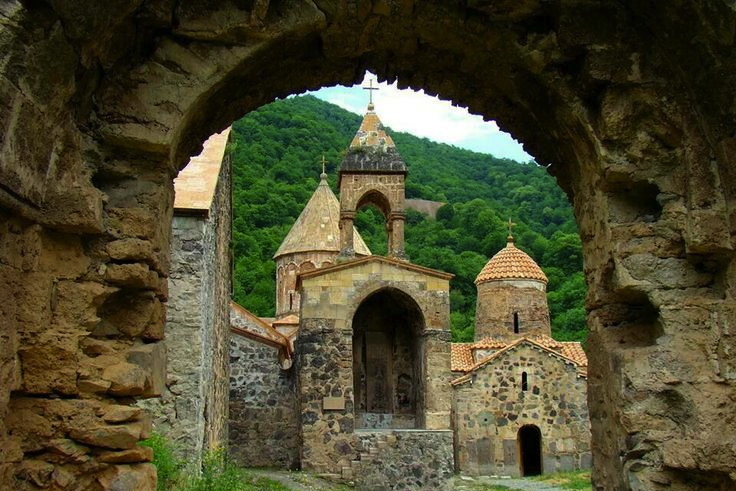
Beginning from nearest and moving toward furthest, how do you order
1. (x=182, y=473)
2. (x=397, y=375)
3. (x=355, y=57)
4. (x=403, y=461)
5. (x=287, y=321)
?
1. (x=355, y=57)
2. (x=182, y=473)
3. (x=403, y=461)
4. (x=397, y=375)
5. (x=287, y=321)

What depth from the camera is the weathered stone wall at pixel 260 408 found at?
15.4 m

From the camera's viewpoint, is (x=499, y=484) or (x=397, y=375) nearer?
(x=499, y=484)

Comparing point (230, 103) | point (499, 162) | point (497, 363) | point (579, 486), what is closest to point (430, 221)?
point (499, 162)

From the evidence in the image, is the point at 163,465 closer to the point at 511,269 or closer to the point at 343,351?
the point at 343,351

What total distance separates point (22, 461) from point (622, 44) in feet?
11.3

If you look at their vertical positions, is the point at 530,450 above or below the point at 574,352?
below

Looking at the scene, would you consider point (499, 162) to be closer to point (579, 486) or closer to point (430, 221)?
point (430, 221)

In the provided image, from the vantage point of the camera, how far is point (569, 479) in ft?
55.2

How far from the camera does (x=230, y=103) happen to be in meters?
4.26

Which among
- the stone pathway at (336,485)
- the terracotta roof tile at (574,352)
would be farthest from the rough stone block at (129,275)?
the terracotta roof tile at (574,352)

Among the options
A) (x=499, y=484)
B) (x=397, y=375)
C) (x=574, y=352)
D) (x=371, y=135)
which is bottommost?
(x=499, y=484)

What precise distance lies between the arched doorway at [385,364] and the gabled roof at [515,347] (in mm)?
2393

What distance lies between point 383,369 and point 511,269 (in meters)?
6.50

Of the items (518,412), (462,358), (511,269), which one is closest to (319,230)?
(511,269)
